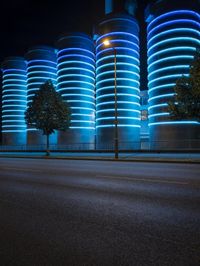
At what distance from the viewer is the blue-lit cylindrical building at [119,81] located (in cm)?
5712

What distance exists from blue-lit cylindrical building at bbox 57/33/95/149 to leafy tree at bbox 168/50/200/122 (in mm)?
46369

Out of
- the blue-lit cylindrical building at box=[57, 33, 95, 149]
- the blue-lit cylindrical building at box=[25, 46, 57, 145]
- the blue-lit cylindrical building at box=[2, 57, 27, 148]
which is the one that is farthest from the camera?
the blue-lit cylindrical building at box=[2, 57, 27, 148]

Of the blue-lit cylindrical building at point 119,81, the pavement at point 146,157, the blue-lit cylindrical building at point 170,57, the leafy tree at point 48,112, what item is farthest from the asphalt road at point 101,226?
the blue-lit cylindrical building at point 119,81

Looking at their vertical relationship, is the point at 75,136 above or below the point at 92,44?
below

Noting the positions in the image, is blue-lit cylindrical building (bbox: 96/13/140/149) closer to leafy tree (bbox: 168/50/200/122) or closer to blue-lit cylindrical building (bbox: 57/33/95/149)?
blue-lit cylindrical building (bbox: 57/33/95/149)

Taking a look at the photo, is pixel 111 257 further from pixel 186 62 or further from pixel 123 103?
pixel 123 103

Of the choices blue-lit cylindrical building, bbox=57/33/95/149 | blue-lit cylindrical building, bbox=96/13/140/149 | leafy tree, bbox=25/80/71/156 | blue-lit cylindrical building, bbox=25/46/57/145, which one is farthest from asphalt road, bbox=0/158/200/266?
blue-lit cylindrical building, bbox=25/46/57/145

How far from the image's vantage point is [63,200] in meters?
6.24

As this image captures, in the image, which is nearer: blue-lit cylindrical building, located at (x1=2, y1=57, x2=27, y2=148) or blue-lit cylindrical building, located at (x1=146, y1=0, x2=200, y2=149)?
blue-lit cylindrical building, located at (x1=146, y1=0, x2=200, y2=149)

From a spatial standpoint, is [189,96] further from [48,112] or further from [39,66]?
[39,66]

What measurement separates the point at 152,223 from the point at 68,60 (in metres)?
67.3

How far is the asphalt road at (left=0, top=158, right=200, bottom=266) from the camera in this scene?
317 centimetres

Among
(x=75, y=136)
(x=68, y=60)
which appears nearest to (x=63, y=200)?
(x=75, y=136)

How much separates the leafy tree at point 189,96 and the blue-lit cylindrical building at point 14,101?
71.1m
